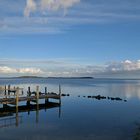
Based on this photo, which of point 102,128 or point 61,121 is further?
point 61,121

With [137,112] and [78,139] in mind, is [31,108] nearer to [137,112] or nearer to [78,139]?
[137,112]

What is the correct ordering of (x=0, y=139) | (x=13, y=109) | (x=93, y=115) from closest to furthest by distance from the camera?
(x=0, y=139) < (x=93, y=115) < (x=13, y=109)

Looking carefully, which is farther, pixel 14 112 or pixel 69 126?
pixel 14 112

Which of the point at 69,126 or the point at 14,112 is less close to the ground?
the point at 14,112

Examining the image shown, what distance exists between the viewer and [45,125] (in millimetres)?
36719

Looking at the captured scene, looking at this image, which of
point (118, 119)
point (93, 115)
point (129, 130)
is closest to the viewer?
point (129, 130)

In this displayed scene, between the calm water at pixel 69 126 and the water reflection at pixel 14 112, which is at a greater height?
the water reflection at pixel 14 112

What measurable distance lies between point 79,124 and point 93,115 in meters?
8.26

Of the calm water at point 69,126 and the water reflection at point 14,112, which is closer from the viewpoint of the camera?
the calm water at point 69,126

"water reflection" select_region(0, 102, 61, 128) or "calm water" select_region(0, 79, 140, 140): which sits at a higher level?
"water reflection" select_region(0, 102, 61, 128)

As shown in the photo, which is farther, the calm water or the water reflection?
the water reflection

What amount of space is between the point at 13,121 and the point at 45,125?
486cm

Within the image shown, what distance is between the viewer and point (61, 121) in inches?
1570

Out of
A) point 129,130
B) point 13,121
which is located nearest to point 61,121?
point 13,121
